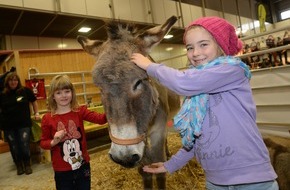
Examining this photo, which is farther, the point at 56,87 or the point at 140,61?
the point at 56,87

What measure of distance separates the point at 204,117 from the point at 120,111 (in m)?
0.52

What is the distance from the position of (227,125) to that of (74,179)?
155cm

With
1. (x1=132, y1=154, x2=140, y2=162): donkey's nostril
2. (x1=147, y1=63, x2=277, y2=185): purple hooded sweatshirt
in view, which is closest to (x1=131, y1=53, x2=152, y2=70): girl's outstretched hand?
(x1=147, y1=63, x2=277, y2=185): purple hooded sweatshirt

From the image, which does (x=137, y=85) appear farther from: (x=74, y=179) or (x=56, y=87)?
(x=74, y=179)

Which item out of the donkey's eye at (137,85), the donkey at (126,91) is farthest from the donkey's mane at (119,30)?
the donkey's eye at (137,85)

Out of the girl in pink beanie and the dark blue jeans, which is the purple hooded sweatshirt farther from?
the dark blue jeans

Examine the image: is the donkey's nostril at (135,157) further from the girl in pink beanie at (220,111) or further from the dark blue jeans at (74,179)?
the dark blue jeans at (74,179)

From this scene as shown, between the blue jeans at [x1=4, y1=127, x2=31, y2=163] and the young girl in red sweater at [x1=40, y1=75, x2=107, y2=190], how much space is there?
2.75m

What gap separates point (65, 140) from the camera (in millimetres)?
2168

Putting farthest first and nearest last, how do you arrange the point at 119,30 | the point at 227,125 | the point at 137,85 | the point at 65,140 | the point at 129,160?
1. the point at 65,140
2. the point at 119,30
3. the point at 137,85
4. the point at 129,160
5. the point at 227,125

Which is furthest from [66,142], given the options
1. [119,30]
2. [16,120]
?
[16,120]

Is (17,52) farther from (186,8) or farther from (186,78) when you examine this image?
(186,8)

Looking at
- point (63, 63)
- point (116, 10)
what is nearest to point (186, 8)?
point (116, 10)

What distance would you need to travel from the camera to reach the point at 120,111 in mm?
1510
